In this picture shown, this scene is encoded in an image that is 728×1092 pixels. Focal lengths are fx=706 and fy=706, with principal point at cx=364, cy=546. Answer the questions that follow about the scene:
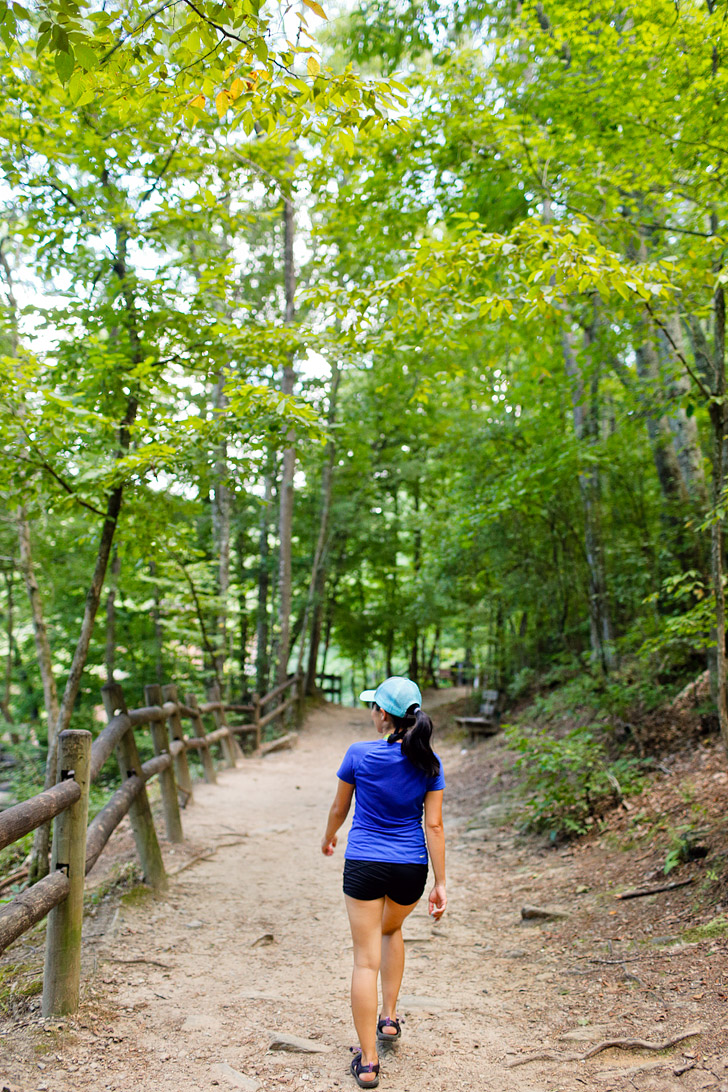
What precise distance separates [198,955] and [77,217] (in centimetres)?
519

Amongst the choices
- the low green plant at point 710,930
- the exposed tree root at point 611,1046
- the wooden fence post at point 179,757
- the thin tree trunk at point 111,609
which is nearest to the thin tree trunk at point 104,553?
the wooden fence post at point 179,757

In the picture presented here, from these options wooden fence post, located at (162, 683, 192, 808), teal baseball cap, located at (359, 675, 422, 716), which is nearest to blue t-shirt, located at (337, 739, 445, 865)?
teal baseball cap, located at (359, 675, 422, 716)

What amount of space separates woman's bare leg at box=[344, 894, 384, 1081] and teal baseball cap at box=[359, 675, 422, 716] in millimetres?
776

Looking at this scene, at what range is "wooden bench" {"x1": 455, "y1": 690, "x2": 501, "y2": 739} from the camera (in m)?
12.4

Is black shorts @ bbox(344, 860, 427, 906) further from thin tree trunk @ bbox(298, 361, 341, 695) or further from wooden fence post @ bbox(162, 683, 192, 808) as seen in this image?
thin tree trunk @ bbox(298, 361, 341, 695)

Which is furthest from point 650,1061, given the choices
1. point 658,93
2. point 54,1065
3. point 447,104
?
point 447,104

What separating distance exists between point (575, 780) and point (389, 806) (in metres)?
4.11

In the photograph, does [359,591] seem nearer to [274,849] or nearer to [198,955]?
[274,849]

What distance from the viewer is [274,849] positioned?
6.70m

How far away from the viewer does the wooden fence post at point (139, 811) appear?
Answer: 4.62 metres

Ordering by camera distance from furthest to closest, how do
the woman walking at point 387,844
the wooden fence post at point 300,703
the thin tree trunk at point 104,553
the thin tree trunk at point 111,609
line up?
the wooden fence post at point 300,703 → the thin tree trunk at point 111,609 → the thin tree trunk at point 104,553 → the woman walking at point 387,844

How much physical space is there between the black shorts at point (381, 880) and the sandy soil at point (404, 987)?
0.69 metres

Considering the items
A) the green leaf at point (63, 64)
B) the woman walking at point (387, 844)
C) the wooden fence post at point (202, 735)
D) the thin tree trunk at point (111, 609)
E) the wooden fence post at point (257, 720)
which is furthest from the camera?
the wooden fence post at point (257, 720)

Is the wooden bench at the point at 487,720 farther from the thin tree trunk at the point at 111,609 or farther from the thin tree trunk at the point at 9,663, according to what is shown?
the thin tree trunk at the point at 9,663
